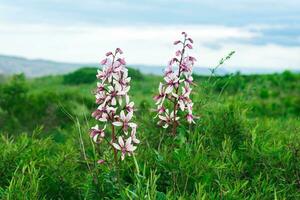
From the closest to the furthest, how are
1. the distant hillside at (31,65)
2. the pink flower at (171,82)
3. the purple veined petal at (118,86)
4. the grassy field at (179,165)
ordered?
1. the purple veined petal at (118,86)
2. the grassy field at (179,165)
3. the pink flower at (171,82)
4. the distant hillside at (31,65)

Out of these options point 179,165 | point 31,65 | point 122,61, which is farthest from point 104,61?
point 31,65

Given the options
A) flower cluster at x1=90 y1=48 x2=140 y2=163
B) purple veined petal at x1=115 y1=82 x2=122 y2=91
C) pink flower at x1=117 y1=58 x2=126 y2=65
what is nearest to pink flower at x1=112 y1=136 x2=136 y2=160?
flower cluster at x1=90 y1=48 x2=140 y2=163

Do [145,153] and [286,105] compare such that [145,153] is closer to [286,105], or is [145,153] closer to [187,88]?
[187,88]

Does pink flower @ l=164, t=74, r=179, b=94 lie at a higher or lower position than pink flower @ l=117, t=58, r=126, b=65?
lower

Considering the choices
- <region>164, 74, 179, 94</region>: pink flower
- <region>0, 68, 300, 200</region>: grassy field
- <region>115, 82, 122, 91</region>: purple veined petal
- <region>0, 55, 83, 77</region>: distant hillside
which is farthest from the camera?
<region>0, 55, 83, 77</region>: distant hillside

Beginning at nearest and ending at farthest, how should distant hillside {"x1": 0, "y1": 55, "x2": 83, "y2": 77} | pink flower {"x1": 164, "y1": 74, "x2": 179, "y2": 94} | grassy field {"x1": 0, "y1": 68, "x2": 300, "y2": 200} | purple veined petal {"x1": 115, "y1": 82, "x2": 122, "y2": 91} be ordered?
purple veined petal {"x1": 115, "y1": 82, "x2": 122, "y2": 91}
grassy field {"x1": 0, "y1": 68, "x2": 300, "y2": 200}
pink flower {"x1": 164, "y1": 74, "x2": 179, "y2": 94}
distant hillside {"x1": 0, "y1": 55, "x2": 83, "y2": 77}

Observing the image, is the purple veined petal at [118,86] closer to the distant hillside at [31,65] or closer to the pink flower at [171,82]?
the pink flower at [171,82]

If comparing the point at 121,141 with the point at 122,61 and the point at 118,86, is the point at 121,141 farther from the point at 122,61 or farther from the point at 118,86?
the point at 122,61

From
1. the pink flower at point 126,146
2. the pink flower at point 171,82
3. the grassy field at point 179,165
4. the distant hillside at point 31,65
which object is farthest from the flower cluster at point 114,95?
the distant hillside at point 31,65

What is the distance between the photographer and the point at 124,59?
12.8 ft

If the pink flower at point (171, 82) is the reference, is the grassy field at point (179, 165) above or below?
below

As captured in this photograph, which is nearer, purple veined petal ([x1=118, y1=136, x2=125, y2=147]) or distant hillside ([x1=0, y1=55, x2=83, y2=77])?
purple veined petal ([x1=118, y1=136, x2=125, y2=147])

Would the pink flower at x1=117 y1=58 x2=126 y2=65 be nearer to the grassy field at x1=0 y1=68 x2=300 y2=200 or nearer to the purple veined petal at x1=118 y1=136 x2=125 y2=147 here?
the purple veined petal at x1=118 y1=136 x2=125 y2=147

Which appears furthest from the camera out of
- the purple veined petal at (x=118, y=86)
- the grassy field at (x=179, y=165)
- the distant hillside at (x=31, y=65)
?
the distant hillside at (x=31, y=65)
